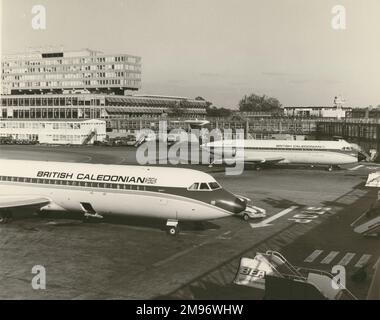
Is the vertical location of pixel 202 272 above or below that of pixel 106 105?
below

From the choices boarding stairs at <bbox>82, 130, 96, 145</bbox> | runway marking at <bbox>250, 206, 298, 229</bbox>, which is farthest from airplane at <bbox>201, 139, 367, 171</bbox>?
boarding stairs at <bbox>82, 130, 96, 145</bbox>

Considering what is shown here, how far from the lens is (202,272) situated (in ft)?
77.4

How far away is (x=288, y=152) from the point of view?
2665 inches

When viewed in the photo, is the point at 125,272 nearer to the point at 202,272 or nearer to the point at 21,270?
the point at 202,272

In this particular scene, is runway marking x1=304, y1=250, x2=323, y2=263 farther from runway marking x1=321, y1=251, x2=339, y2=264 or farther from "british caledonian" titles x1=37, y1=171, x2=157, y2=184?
"british caledonian" titles x1=37, y1=171, x2=157, y2=184

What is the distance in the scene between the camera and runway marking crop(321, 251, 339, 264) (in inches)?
1008

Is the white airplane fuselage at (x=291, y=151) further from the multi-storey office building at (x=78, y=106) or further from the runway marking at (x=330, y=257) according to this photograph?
the multi-storey office building at (x=78, y=106)

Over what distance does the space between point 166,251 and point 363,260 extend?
10883 mm

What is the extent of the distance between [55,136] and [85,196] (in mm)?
89344

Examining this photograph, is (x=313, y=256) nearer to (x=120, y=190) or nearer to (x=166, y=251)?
(x=166, y=251)

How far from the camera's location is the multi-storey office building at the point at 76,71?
529ft

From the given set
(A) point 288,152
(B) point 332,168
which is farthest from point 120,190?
(B) point 332,168

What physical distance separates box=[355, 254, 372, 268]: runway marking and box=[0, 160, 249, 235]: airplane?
24.3 ft
